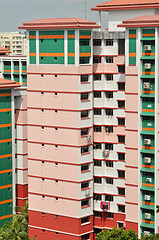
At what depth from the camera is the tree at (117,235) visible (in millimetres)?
57781

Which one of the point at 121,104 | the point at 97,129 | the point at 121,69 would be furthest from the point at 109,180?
the point at 121,69

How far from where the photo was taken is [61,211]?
62.0m

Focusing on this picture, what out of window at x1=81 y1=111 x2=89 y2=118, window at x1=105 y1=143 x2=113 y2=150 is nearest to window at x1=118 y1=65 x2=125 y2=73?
window at x1=81 y1=111 x2=89 y2=118

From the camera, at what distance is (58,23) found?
5969 cm

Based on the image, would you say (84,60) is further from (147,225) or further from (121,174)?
(147,225)

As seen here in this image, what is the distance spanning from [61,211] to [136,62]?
15.7 metres

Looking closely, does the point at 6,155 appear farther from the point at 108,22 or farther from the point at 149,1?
the point at 149,1

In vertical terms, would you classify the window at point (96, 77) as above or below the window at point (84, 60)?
below

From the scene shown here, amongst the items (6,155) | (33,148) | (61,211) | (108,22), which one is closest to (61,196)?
(61,211)

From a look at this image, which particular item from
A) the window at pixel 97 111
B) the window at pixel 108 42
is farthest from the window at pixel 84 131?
the window at pixel 108 42

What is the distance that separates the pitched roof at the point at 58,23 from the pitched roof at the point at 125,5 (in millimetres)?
3481

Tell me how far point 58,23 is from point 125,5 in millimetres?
7426

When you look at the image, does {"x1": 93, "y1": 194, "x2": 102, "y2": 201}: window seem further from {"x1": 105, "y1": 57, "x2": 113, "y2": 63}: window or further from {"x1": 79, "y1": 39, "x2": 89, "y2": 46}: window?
{"x1": 79, "y1": 39, "x2": 89, "y2": 46}: window

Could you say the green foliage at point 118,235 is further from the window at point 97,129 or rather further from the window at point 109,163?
the window at point 97,129
